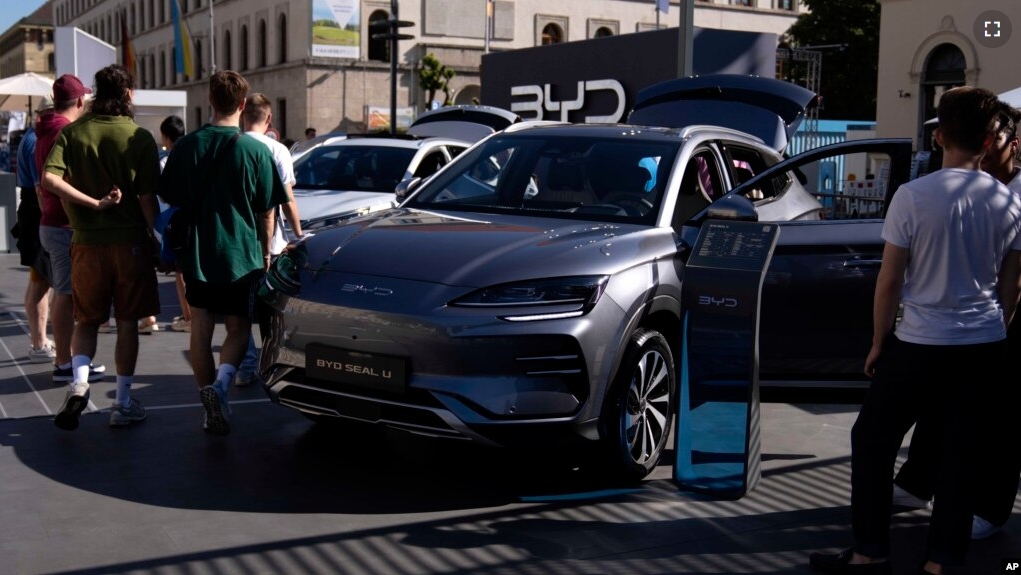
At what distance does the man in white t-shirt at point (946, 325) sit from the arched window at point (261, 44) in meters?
61.2

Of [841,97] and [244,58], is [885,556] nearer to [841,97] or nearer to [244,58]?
[841,97]

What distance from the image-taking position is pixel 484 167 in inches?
271

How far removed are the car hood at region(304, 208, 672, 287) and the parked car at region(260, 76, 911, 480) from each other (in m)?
0.01

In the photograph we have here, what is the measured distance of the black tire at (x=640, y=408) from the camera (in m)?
5.44

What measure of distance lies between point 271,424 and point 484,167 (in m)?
1.87

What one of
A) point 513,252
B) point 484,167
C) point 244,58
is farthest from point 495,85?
point 244,58

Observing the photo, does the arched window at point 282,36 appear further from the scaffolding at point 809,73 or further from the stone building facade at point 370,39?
the scaffolding at point 809,73

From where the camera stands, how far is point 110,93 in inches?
255

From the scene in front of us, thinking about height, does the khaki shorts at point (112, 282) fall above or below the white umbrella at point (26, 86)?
below

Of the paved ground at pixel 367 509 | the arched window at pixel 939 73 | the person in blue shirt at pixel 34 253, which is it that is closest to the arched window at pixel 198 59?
the arched window at pixel 939 73

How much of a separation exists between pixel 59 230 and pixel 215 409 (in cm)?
204

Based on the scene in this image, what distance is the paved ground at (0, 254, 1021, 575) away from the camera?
4625 millimetres

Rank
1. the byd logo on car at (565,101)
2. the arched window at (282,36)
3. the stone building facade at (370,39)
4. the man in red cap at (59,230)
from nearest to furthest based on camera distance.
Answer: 1. the man in red cap at (59,230)
2. the byd logo on car at (565,101)
3. the stone building facade at (370,39)
4. the arched window at (282,36)

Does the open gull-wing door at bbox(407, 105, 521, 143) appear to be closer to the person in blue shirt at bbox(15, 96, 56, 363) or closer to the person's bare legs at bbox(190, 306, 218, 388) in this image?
the person in blue shirt at bbox(15, 96, 56, 363)
